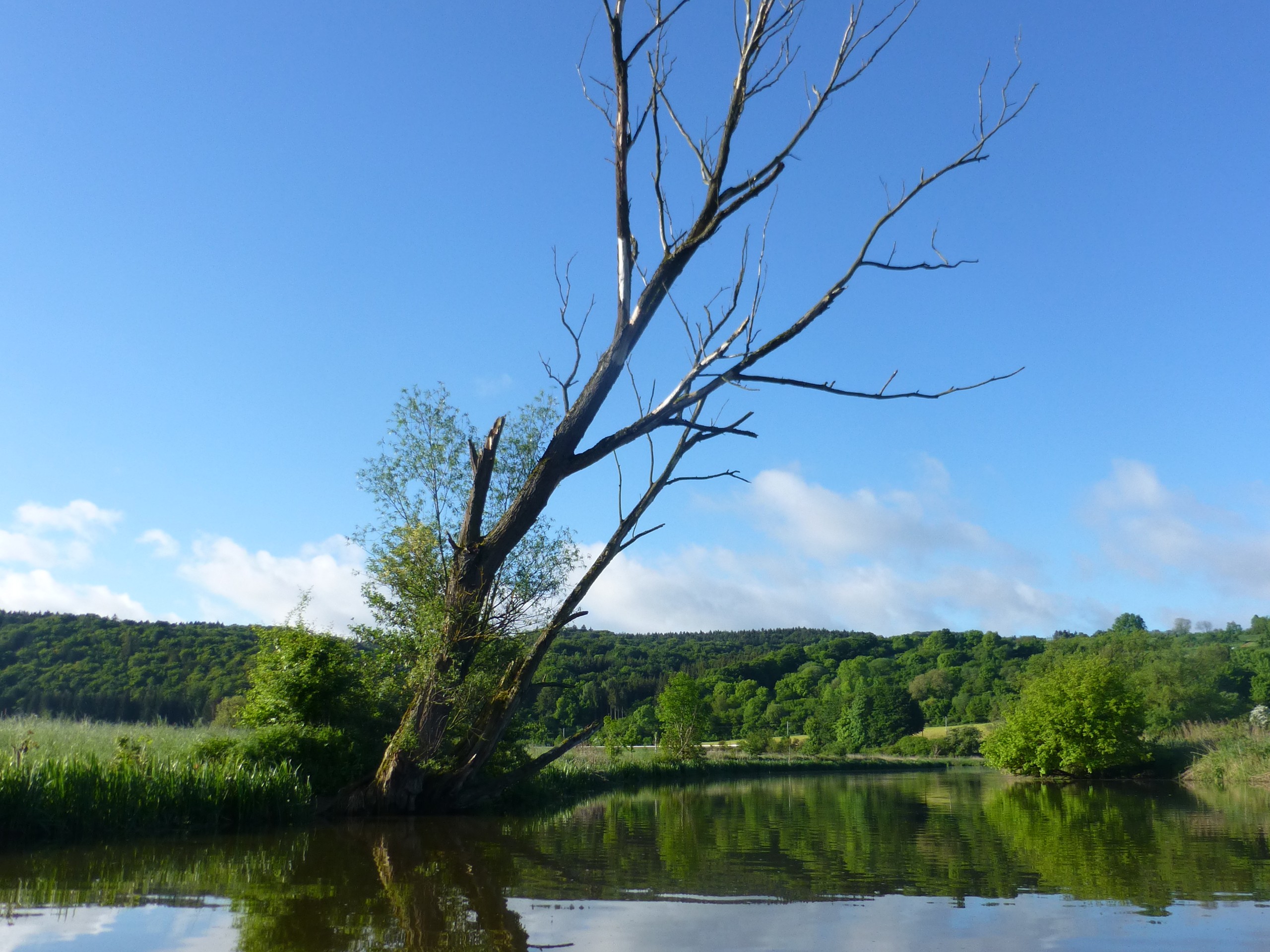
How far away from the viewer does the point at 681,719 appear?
40.9 metres

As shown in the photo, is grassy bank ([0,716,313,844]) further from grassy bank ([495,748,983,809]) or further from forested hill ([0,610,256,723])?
forested hill ([0,610,256,723])

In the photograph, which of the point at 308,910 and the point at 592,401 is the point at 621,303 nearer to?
the point at 592,401

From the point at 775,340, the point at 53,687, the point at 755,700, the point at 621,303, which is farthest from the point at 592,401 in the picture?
the point at 755,700

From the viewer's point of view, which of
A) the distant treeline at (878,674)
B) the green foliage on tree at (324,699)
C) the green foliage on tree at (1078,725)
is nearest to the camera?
the green foliage on tree at (324,699)

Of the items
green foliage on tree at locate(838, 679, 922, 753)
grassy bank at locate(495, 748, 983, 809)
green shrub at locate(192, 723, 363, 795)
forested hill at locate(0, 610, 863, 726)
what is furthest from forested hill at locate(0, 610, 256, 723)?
green foliage on tree at locate(838, 679, 922, 753)

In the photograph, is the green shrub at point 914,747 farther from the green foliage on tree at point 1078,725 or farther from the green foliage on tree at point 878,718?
the green foliage on tree at point 1078,725

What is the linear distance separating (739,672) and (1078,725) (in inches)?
2326

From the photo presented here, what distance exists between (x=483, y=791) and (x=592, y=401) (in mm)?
9093

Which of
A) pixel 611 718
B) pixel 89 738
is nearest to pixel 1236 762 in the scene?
pixel 611 718

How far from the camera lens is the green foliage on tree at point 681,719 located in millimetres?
40000

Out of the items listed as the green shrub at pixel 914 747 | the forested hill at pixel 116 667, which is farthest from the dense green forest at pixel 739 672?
the green shrub at pixel 914 747

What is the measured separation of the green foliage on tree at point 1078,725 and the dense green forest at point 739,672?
3.30 meters

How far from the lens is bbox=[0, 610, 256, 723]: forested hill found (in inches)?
1517

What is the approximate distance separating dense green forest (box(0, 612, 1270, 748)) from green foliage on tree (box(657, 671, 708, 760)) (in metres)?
2.58
